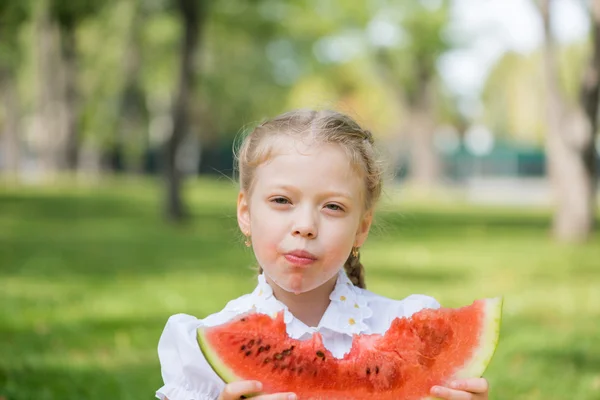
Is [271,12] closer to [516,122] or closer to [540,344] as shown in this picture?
[540,344]

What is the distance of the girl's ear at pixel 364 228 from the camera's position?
2580 mm

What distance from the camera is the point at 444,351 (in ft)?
7.78

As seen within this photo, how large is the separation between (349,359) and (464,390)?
301 millimetres

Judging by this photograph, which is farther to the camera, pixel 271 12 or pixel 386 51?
pixel 386 51

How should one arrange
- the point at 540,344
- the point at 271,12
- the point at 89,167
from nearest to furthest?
1. the point at 540,344
2. the point at 271,12
3. the point at 89,167

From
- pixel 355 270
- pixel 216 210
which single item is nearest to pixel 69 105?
pixel 216 210

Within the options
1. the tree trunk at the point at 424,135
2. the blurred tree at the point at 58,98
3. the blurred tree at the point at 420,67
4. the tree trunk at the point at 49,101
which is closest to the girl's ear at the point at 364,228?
the blurred tree at the point at 58,98

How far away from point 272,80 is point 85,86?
27.3 ft

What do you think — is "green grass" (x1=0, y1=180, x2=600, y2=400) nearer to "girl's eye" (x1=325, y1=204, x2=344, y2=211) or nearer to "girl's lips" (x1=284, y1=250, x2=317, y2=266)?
"girl's eye" (x1=325, y1=204, x2=344, y2=211)

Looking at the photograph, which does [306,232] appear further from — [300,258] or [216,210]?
[216,210]

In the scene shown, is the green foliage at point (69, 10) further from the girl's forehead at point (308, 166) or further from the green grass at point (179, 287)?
the girl's forehead at point (308, 166)

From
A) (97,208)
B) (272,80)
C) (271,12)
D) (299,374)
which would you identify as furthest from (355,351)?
(272,80)

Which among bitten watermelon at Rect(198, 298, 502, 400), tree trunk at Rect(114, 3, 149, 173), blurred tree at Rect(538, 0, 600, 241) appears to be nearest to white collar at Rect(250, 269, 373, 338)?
bitten watermelon at Rect(198, 298, 502, 400)

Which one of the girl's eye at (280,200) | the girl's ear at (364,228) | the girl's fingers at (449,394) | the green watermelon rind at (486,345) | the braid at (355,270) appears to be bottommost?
the girl's fingers at (449,394)
